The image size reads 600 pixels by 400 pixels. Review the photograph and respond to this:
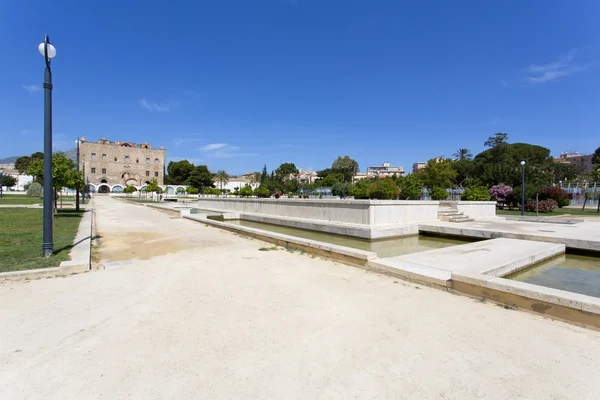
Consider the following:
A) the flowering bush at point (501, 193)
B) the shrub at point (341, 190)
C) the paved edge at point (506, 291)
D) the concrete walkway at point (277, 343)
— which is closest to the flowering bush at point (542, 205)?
the flowering bush at point (501, 193)

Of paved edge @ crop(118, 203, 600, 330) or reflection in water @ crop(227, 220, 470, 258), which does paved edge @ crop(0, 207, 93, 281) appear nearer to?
paved edge @ crop(118, 203, 600, 330)

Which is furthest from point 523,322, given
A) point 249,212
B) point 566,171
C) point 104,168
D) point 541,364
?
point 104,168

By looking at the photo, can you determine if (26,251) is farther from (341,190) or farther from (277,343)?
(341,190)

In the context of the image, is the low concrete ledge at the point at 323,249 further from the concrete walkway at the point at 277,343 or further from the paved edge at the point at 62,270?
the paved edge at the point at 62,270

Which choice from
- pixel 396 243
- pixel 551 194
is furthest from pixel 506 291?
pixel 551 194

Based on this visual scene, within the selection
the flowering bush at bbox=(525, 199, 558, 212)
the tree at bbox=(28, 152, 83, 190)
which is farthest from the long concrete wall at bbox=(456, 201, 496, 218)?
the tree at bbox=(28, 152, 83, 190)

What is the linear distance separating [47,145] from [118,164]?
100938 millimetres

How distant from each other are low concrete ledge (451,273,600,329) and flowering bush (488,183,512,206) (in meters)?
28.3

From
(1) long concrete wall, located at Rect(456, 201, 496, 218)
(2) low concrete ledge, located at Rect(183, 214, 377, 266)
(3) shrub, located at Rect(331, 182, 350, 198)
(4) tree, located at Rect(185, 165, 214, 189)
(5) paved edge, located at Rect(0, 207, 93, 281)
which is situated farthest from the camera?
(4) tree, located at Rect(185, 165, 214, 189)

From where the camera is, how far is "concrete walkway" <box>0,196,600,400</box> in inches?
92.3

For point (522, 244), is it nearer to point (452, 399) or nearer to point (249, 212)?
point (452, 399)

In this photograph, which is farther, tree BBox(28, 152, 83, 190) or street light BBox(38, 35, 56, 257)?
tree BBox(28, 152, 83, 190)

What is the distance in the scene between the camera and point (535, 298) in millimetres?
3830

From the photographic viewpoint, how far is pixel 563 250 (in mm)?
8453
